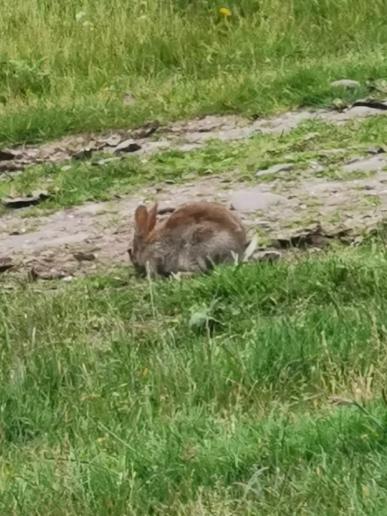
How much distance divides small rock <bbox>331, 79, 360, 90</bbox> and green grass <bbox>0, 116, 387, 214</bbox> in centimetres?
69

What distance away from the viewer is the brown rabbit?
22.6 feet

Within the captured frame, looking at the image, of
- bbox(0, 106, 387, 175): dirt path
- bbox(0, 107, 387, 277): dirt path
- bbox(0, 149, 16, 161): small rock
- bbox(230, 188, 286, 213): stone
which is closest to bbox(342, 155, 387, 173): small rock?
bbox(0, 107, 387, 277): dirt path

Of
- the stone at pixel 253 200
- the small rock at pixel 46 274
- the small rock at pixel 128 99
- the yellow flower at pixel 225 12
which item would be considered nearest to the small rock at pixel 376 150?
the stone at pixel 253 200

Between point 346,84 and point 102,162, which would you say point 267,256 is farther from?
point 346,84

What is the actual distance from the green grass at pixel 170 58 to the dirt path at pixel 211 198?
189 centimetres

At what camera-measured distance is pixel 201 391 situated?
4961 mm

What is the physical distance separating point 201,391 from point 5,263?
2957 millimetres

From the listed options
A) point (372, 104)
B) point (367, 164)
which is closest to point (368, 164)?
point (367, 164)

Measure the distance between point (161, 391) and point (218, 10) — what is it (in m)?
7.93

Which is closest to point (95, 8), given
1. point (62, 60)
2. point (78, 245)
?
point (62, 60)

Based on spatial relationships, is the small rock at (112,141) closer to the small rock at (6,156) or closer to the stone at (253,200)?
the small rock at (6,156)

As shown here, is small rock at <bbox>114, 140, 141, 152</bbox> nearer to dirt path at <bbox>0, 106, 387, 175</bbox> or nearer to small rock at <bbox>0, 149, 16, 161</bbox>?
dirt path at <bbox>0, 106, 387, 175</bbox>

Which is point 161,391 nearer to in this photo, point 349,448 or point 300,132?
point 349,448

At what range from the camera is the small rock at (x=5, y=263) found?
7574 mm
